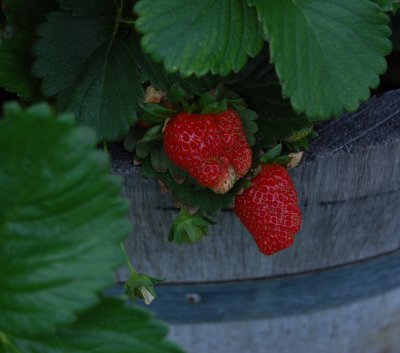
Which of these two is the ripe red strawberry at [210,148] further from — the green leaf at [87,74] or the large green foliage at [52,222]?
the large green foliage at [52,222]

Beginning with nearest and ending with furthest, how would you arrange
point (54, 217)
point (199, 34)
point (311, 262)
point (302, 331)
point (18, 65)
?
point (54, 217)
point (199, 34)
point (18, 65)
point (311, 262)
point (302, 331)

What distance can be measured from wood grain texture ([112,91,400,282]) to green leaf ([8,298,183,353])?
28 centimetres

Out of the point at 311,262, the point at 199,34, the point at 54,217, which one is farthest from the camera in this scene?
the point at 311,262

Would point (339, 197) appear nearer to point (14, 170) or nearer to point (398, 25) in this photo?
point (398, 25)

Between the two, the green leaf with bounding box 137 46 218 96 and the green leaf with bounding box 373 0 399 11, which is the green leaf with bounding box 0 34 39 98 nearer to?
the green leaf with bounding box 137 46 218 96

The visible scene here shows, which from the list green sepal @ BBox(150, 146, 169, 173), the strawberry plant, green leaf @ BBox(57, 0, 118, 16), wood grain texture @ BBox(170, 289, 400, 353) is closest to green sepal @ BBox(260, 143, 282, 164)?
the strawberry plant

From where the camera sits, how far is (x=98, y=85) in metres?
0.72

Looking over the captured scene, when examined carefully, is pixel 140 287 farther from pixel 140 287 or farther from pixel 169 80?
pixel 169 80

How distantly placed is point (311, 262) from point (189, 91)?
34 centimetres

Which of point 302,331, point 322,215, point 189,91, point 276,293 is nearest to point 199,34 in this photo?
point 189,91

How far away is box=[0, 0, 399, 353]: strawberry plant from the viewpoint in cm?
48

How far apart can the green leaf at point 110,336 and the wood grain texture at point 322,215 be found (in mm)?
277

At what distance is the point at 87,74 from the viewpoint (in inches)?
28.2

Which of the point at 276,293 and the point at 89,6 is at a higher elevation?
the point at 89,6
